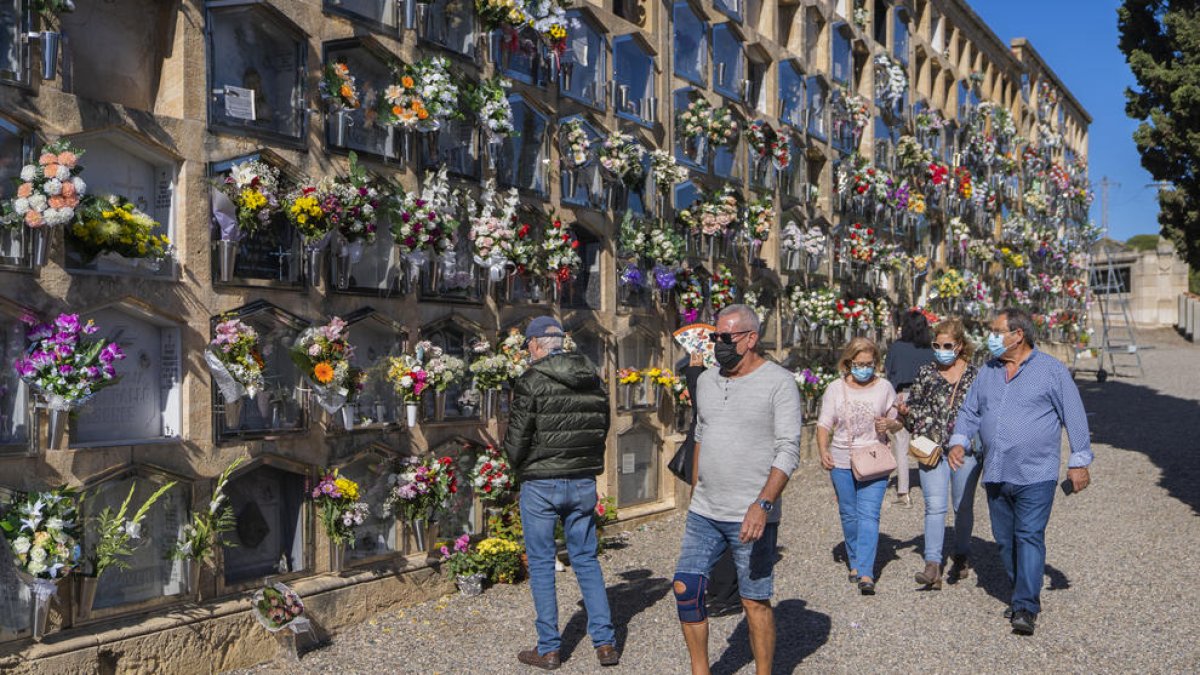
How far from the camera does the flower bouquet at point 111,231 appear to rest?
5.16 meters

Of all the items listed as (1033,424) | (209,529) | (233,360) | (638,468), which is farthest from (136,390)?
(638,468)

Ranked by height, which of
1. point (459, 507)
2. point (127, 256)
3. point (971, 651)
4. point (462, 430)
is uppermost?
point (127, 256)

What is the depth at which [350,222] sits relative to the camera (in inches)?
258

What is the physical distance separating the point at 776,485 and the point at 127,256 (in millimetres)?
3298

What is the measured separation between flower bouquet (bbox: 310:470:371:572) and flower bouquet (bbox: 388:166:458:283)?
1.47 metres

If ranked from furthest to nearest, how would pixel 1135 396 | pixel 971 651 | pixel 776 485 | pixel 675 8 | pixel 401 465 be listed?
pixel 1135 396 < pixel 675 8 < pixel 401 465 < pixel 971 651 < pixel 776 485

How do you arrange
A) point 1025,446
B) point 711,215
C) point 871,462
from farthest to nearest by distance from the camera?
point 711,215 < point 871,462 < point 1025,446

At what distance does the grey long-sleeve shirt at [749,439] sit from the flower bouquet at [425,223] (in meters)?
2.95

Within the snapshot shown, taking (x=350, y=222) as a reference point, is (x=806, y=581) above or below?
below

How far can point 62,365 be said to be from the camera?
499 cm

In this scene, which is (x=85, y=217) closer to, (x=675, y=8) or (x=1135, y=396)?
(x=675, y=8)

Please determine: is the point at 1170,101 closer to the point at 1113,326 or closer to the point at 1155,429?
the point at 1155,429

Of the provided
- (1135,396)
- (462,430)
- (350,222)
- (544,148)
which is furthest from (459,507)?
(1135,396)

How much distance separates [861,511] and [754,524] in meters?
2.65
